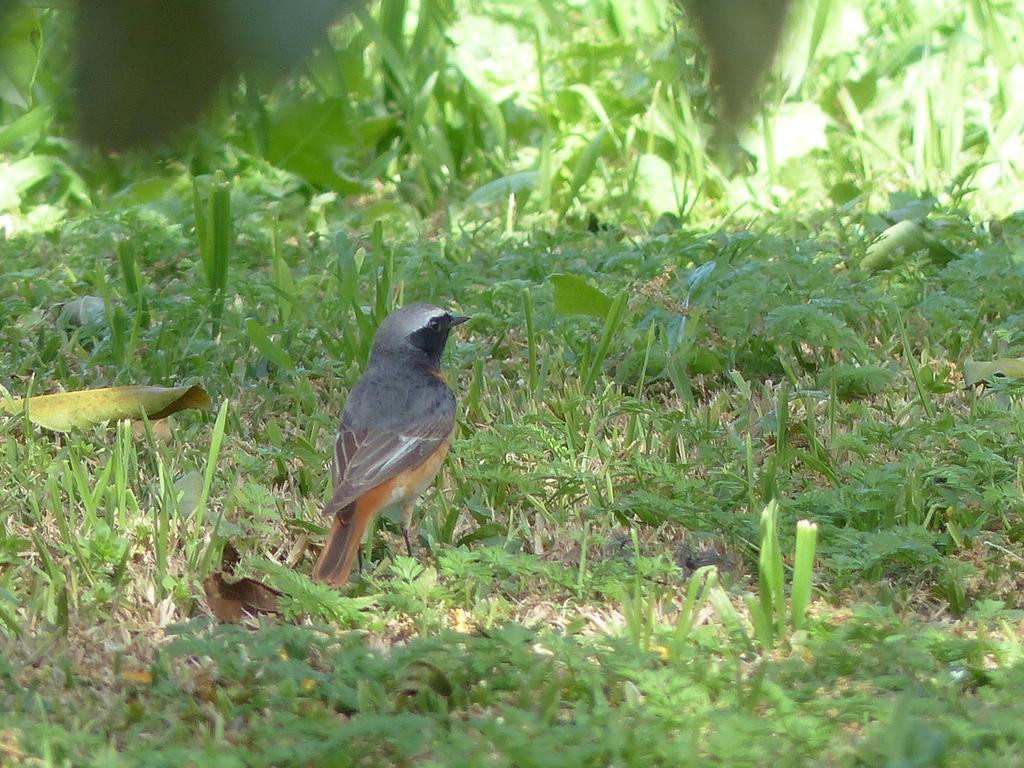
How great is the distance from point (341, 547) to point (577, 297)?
198 cm

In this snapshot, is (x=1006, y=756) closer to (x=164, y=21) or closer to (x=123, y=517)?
(x=164, y=21)

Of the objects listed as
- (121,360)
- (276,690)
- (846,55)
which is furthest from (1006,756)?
(846,55)

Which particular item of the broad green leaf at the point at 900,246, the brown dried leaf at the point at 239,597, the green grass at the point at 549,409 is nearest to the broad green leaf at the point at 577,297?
the green grass at the point at 549,409

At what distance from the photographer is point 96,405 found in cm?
459

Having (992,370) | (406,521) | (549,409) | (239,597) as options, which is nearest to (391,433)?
(406,521)

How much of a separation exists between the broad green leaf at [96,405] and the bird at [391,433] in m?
0.63

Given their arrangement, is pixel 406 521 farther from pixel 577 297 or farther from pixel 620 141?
pixel 620 141

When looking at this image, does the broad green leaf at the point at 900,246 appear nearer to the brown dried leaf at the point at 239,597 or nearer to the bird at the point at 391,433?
the bird at the point at 391,433

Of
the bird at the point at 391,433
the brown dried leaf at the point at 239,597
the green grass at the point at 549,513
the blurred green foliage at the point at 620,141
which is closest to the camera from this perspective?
the green grass at the point at 549,513

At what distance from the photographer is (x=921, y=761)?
248cm

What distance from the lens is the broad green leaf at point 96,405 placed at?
4543 millimetres

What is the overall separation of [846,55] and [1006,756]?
601 centimetres

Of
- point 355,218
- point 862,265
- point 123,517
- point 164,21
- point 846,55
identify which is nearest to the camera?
point 164,21

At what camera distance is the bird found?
3.82m
